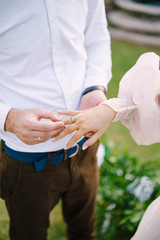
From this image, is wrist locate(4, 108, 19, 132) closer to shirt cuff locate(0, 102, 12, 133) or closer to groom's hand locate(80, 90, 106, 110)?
shirt cuff locate(0, 102, 12, 133)

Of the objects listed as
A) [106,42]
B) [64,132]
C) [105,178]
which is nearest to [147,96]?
[64,132]

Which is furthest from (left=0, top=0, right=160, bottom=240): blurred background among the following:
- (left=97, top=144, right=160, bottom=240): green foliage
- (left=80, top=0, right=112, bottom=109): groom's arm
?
(left=80, top=0, right=112, bottom=109): groom's arm

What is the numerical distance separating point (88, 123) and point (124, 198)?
3.86 feet

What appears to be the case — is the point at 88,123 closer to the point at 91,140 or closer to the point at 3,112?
the point at 91,140

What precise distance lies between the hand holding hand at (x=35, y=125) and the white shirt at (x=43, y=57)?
7cm

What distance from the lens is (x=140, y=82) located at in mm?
1083

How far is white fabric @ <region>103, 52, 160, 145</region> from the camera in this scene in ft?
3.47

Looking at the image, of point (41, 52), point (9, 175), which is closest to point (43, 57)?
point (41, 52)

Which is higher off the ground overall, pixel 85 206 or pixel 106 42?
pixel 106 42

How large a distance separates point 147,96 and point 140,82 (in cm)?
6

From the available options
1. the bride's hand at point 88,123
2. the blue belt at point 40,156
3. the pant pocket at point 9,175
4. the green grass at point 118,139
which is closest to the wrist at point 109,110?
the bride's hand at point 88,123

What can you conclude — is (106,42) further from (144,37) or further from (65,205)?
A: (144,37)

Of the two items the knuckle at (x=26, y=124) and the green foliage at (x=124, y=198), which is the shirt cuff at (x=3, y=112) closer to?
the knuckle at (x=26, y=124)

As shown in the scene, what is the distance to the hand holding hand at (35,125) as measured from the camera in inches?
38.9
